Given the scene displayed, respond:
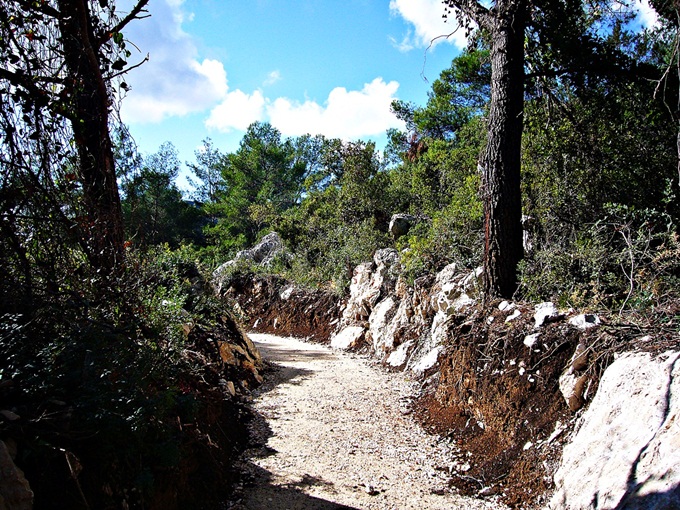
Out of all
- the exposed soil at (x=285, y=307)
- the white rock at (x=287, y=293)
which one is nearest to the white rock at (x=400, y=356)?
the exposed soil at (x=285, y=307)

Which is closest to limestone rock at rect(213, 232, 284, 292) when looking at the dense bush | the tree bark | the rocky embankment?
the rocky embankment

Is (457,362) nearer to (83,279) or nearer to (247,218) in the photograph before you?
(83,279)

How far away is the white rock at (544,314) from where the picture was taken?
4.52 metres

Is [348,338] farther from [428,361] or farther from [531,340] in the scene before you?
[531,340]

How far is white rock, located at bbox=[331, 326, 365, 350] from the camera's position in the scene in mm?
10164

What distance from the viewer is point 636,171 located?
23.2 feet

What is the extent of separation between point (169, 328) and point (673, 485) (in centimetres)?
398

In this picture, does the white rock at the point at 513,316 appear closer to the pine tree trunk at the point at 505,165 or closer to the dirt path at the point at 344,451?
the pine tree trunk at the point at 505,165

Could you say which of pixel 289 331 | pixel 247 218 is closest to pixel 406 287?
pixel 289 331

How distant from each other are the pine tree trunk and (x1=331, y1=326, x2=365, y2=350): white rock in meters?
4.41

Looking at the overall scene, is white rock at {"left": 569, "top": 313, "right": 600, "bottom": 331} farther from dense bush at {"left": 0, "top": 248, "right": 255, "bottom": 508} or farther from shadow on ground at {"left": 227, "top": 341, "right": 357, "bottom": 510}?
dense bush at {"left": 0, "top": 248, "right": 255, "bottom": 508}

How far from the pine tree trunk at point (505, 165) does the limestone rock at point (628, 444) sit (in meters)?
2.98

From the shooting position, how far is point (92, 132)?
4184 mm

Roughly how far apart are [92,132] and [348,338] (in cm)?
734
